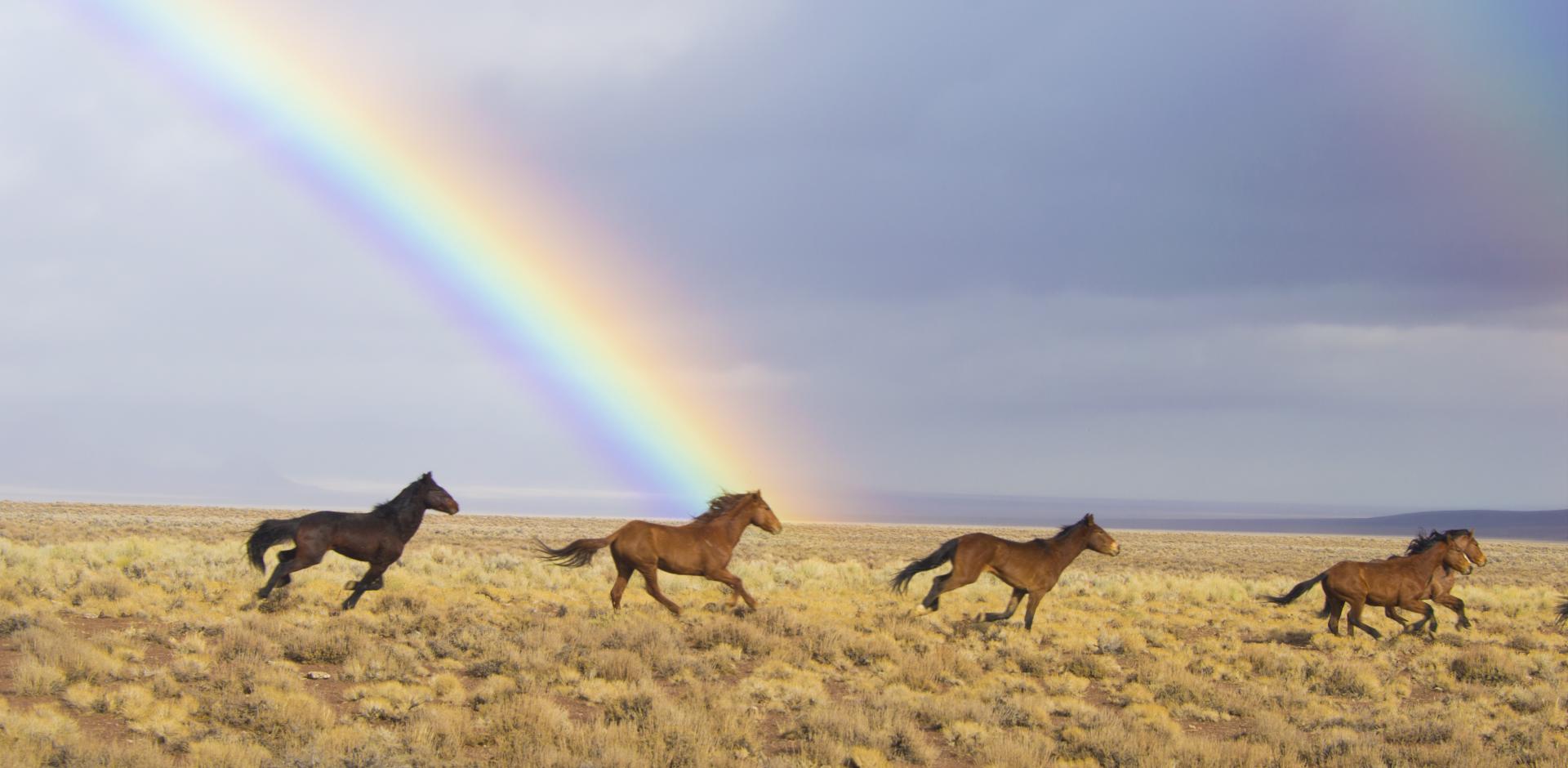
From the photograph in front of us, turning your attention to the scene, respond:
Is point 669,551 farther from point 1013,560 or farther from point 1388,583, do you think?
point 1388,583

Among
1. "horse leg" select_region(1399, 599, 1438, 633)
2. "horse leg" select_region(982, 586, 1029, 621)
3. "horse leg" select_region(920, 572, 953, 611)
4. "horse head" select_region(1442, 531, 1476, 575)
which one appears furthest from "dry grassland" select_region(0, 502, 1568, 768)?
"horse head" select_region(1442, 531, 1476, 575)

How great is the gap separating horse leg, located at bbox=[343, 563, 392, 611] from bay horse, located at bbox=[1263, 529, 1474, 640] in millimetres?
13679

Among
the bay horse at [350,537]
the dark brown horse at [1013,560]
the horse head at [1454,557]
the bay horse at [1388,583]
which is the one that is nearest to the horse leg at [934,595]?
the dark brown horse at [1013,560]

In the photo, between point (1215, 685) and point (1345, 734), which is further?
point (1215, 685)

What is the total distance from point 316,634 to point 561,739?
4.89 metres

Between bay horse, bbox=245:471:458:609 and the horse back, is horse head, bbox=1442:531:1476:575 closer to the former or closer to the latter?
the horse back

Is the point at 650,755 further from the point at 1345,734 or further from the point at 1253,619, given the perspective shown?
the point at 1253,619

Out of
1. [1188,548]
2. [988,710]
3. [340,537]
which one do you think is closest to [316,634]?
[340,537]

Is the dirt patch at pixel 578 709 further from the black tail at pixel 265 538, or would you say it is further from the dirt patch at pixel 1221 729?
the dirt patch at pixel 1221 729

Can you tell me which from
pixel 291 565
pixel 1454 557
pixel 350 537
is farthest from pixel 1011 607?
pixel 291 565

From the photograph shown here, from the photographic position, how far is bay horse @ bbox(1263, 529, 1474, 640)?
16750mm

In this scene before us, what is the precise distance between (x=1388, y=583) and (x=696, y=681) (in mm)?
11300

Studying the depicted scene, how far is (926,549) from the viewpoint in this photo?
58.1 metres

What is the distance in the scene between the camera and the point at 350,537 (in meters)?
14.4
